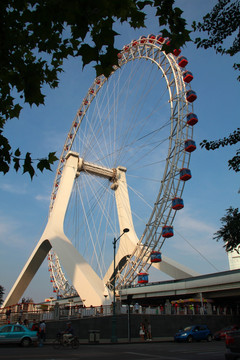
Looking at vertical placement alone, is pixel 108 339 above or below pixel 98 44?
below

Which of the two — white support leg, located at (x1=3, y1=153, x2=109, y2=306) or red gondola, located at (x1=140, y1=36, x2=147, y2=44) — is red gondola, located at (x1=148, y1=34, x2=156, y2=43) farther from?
white support leg, located at (x1=3, y1=153, x2=109, y2=306)

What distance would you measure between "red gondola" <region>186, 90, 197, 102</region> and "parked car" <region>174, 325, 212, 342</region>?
74.4 feet

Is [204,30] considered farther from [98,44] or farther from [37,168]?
[37,168]

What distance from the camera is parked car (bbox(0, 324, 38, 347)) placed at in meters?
17.9

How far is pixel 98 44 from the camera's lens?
15.3 feet

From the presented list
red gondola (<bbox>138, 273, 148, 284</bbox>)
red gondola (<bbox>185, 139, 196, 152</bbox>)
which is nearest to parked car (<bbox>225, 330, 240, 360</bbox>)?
red gondola (<bbox>185, 139, 196, 152</bbox>)

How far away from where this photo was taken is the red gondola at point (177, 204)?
35.0m

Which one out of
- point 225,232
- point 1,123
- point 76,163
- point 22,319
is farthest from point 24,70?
point 76,163

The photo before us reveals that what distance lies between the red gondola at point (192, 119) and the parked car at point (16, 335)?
25898 millimetres

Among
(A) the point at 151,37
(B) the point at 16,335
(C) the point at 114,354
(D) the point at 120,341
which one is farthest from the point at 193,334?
(A) the point at 151,37

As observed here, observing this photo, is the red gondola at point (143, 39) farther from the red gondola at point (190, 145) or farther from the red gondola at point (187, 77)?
the red gondola at point (190, 145)

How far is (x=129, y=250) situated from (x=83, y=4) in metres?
39.4

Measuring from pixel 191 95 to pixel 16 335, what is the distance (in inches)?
1111

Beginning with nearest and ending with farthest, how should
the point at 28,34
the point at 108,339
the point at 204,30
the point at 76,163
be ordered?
1. the point at 28,34
2. the point at 204,30
3. the point at 108,339
4. the point at 76,163
